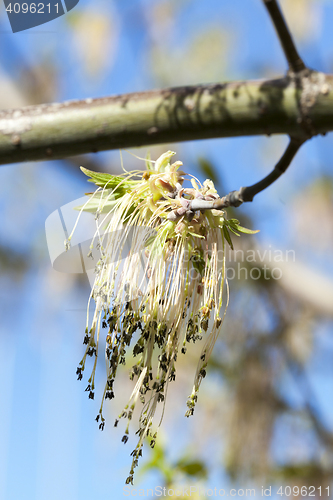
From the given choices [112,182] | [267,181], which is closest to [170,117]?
[267,181]

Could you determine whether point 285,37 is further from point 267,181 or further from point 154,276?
point 154,276

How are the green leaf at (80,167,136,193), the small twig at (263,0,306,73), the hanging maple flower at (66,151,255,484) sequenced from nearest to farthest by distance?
the small twig at (263,0,306,73) < the hanging maple flower at (66,151,255,484) < the green leaf at (80,167,136,193)

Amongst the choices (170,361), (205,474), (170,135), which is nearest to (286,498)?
(205,474)

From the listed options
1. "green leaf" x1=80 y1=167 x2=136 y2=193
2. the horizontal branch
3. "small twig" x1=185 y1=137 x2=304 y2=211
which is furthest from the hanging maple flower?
the horizontal branch

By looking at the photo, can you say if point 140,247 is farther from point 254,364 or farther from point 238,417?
point 238,417

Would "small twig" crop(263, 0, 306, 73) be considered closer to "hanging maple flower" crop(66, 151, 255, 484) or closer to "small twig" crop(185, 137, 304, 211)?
"small twig" crop(185, 137, 304, 211)

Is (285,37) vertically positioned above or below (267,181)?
above

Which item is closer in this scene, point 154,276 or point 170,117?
point 170,117
